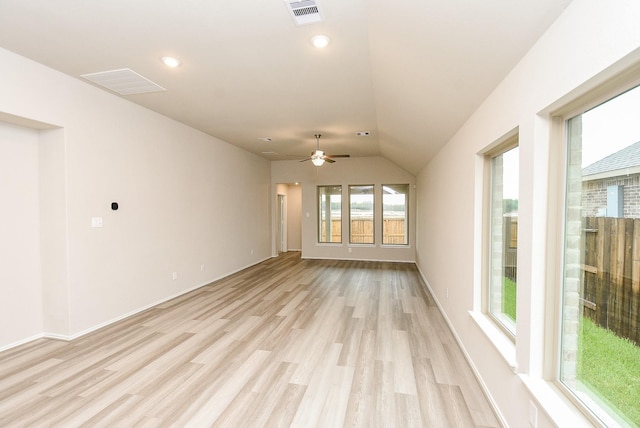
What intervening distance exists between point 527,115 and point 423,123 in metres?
2.05

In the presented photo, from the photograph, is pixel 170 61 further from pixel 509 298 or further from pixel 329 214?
pixel 329 214

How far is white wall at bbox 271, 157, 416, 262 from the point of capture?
325 inches

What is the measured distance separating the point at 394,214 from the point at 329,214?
1889 millimetres

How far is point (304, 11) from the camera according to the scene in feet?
6.99

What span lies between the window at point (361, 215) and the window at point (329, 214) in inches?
14.1

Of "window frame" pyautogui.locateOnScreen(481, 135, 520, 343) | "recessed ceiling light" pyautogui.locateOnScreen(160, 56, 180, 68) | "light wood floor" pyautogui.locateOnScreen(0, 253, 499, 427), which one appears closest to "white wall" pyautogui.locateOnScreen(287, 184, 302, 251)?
"light wood floor" pyautogui.locateOnScreen(0, 253, 499, 427)

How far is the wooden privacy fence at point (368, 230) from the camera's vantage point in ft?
27.7

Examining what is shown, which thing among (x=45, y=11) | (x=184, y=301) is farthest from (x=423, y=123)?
(x=184, y=301)

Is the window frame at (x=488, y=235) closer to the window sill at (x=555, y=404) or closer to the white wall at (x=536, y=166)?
the white wall at (x=536, y=166)

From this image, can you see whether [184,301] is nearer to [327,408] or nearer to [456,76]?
[327,408]

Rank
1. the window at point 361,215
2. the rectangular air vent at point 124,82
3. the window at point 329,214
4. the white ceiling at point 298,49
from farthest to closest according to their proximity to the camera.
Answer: the window at point 329,214
the window at point 361,215
the rectangular air vent at point 124,82
the white ceiling at point 298,49

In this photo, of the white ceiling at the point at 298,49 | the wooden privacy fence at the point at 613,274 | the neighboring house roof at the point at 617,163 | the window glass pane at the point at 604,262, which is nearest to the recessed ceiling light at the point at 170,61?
the white ceiling at the point at 298,49


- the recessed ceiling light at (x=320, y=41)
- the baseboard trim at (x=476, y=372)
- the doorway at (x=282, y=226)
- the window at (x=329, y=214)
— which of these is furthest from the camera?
the doorway at (x=282, y=226)

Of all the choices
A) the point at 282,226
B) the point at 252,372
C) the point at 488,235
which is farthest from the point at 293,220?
the point at 488,235
